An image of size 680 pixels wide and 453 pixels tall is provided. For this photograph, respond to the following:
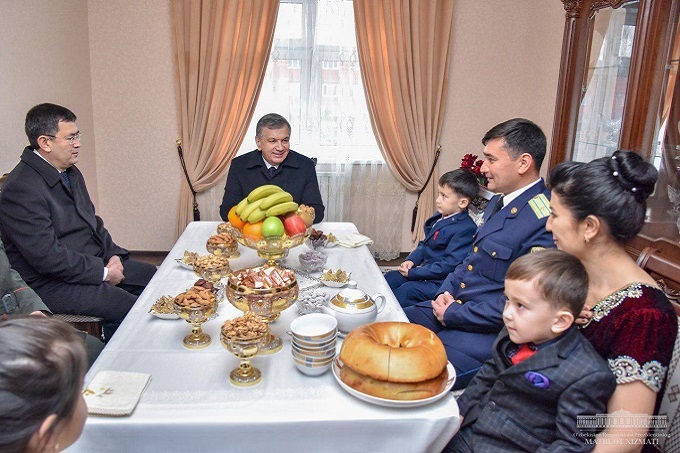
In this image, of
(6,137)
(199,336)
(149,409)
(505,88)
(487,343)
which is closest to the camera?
(149,409)

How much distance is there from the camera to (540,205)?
173 centimetres

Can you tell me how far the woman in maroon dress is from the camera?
44.8 inches

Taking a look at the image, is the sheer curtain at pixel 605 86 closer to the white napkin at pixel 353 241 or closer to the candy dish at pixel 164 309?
the white napkin at pixel 353 241

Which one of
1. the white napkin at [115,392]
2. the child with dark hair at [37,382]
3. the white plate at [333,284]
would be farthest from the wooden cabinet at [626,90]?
the child with dark hair at [37,382]

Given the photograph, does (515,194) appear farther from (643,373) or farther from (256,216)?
(256,216)

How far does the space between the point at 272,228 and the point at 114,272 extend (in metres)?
0.98

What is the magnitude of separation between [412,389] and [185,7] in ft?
11.5

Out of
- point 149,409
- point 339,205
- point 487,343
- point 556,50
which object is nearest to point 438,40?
point 556,50

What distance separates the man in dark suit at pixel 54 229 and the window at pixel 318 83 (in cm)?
189

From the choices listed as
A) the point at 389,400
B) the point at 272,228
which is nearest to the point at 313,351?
the point at 389,400

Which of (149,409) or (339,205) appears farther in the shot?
(339,205)

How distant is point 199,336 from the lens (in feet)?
4.44

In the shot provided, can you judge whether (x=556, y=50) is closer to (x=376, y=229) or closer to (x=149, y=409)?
(x=376, y=229)

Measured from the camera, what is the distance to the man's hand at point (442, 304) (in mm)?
1838
